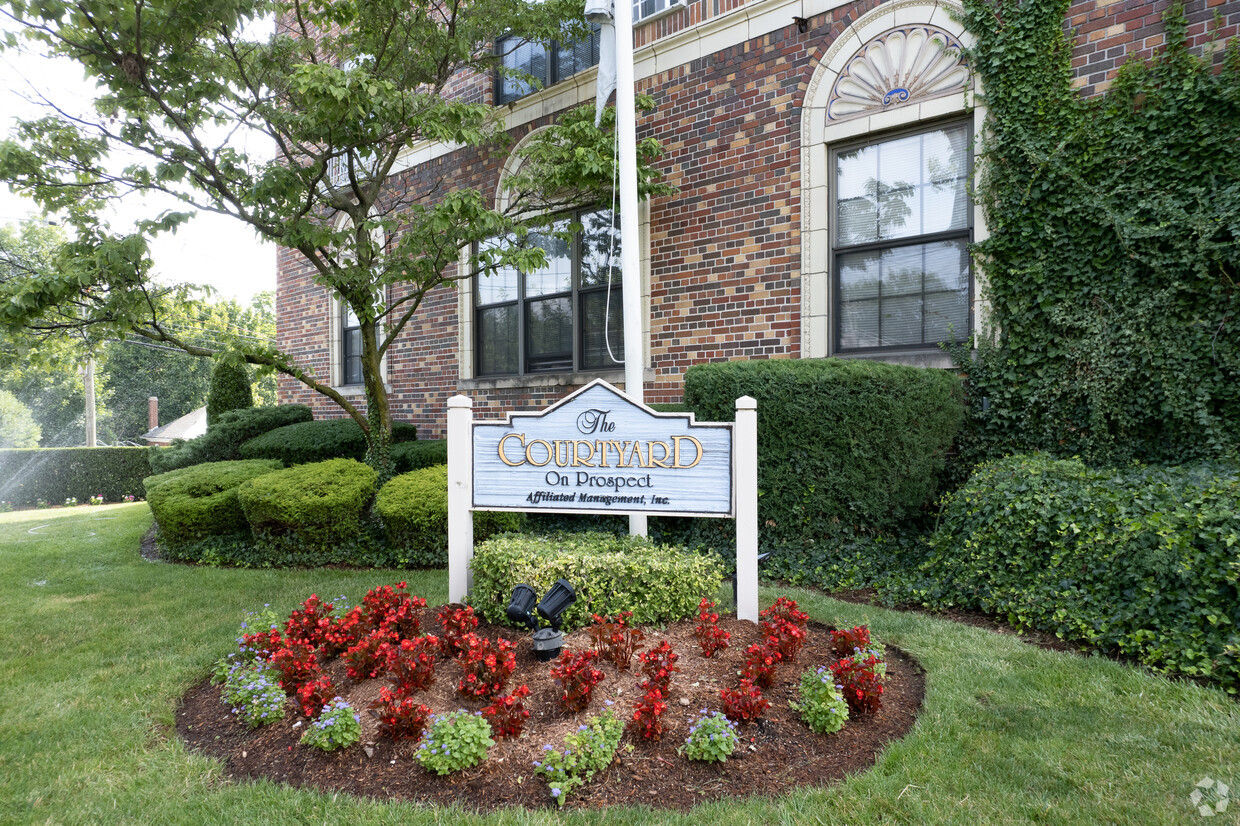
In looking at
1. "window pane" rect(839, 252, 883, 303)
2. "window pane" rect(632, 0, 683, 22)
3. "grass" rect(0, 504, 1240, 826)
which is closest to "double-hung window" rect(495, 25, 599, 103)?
"window pane" rect(632, 0, 683, 22)

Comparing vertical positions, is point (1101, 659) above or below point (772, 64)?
below

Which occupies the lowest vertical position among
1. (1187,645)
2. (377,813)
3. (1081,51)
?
(377,813)

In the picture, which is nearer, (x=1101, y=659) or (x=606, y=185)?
(x=1101, y=659)

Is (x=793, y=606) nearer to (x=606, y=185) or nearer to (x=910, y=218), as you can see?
(x=910, y=218)

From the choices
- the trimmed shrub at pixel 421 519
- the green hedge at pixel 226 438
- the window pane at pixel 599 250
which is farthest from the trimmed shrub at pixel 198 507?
the window pane at pixel 599 250

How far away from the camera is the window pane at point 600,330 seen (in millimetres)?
8242

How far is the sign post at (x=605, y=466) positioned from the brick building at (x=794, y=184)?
3.17ft

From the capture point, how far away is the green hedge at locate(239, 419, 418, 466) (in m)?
9.46

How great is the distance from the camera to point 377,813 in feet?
8.14

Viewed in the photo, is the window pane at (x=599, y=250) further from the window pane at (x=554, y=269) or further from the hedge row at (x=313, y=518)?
the hedge row at (x=313, y=518)

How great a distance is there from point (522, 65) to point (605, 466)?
23.5ft

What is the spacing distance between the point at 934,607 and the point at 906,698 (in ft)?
5.08

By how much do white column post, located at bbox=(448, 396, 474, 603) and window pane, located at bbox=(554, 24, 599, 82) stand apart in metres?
5.81

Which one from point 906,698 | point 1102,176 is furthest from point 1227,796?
point 1102,176
